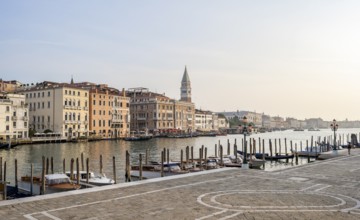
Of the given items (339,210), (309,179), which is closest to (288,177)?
(309,179)

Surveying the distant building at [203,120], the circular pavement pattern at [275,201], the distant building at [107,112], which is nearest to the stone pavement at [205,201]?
the circular pavement pattern at [275,201]

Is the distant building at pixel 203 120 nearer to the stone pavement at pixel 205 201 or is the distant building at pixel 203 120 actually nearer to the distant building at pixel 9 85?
the distant building at pixel 9 85

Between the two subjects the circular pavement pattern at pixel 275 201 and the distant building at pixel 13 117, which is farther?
the distant building at pixel 13 117

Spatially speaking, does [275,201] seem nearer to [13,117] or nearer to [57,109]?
[13,117]

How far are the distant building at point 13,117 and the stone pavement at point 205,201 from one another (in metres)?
53.5

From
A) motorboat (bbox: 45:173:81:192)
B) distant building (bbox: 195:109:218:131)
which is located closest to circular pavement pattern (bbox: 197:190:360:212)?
motorboat (bbox: 45:173:81:192)

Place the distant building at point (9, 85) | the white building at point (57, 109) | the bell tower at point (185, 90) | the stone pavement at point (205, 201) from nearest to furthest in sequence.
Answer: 1. the stone pavement at point (205, 201)
2. the white building at point (57, 109)
3. the distant building at point (9, 85)
4. the bell tower at point (185, 90)

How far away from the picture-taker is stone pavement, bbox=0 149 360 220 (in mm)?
8406

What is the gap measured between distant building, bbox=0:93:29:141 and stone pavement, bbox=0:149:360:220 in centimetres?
5354

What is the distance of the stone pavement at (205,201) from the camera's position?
841 centimetres

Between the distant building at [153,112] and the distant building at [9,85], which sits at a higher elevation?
the distant building at [9,85]

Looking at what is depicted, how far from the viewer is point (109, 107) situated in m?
82.2

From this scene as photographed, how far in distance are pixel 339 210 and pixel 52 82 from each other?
248ft

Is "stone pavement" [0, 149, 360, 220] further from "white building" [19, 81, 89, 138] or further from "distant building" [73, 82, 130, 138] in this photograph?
"distant building" [73, 82, 130, 138]
